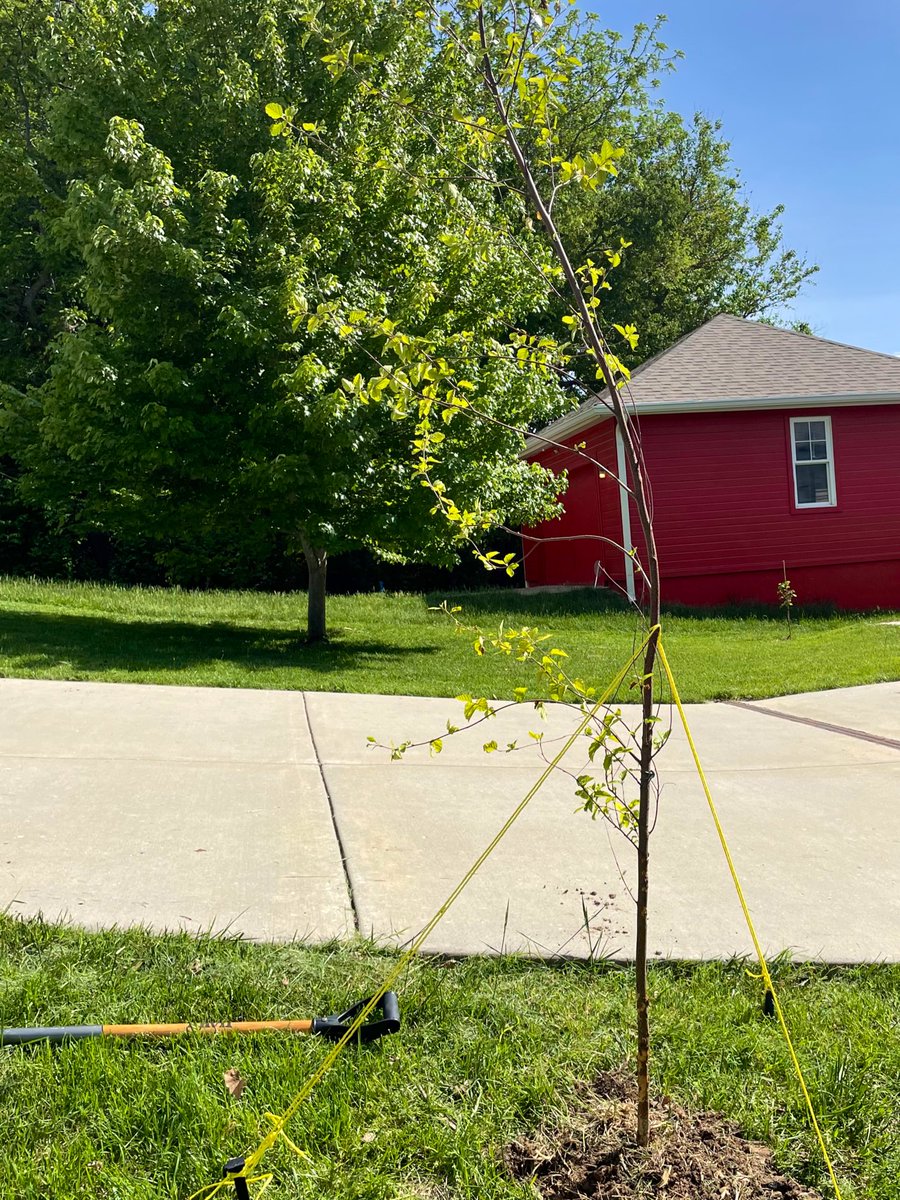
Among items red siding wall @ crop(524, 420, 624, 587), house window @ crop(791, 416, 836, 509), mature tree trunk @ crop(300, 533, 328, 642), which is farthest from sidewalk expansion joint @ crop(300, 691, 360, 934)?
house window @ crop(791, 416, 836, 509)

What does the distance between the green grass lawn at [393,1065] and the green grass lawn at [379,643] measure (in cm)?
494

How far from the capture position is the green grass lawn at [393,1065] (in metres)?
2.04

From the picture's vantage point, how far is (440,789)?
15.5 ft

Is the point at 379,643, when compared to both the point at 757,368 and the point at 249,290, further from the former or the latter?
the point at 757,368

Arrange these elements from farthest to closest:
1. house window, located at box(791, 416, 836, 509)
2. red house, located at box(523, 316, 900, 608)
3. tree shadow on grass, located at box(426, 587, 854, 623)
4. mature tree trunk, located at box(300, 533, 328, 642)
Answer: house window, located at box(791, 416, 836, 509) < red house, located at box(523, 316, 900, 608) < tree shadow on grass, located at box(426, 587, 854, 623) < mature tree trunk, located at box(300, 533, 328, 642)

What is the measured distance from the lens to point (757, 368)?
16797mm

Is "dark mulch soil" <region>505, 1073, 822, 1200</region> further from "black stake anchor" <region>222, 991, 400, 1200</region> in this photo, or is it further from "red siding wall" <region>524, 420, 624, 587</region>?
"red siding wall" <region>524, 420, 624, 587</region>

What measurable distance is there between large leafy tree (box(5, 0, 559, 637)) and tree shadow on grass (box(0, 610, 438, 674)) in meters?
1.21

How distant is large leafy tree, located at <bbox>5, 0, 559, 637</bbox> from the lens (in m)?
8.95

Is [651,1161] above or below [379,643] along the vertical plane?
below

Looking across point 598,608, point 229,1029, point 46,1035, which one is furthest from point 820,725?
point 598,608

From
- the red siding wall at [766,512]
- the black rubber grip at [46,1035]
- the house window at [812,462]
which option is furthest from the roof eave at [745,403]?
the black rubber grip at [46,1035]

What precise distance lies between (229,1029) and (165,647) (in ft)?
25.2

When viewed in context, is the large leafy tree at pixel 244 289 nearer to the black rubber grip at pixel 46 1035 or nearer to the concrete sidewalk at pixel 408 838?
the concrete sidewalk at pixel 408 838
